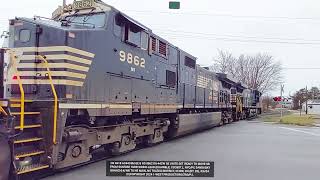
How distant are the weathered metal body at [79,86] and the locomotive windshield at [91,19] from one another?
2cm

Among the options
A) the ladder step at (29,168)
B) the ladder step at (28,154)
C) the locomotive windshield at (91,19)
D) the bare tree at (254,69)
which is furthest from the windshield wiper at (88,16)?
the bare tree at (254,69)

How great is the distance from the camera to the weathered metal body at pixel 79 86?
809 centimetres

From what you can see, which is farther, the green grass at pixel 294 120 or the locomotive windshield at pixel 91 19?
the green grass at pixel 294 120

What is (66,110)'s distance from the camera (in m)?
8.73

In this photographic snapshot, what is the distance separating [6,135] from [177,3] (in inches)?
Answer: 359

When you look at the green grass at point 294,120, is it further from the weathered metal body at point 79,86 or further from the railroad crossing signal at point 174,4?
the weathered metal body at point 79,86

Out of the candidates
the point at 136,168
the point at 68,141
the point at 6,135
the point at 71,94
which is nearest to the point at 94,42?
the point at 71,94

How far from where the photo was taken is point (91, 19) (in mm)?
10562

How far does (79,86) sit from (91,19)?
207cm

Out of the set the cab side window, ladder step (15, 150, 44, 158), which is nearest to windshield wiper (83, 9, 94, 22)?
the cab side window

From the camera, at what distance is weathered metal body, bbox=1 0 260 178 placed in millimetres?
8094

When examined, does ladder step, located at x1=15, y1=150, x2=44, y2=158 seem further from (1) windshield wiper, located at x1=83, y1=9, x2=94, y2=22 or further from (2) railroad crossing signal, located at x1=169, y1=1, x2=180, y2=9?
(2) railroad crossing signal, located at x1=169, y1=1, x2=180, y2=9

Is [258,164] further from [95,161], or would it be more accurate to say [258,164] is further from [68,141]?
[68,141]

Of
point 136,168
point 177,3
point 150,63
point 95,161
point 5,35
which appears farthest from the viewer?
point 177,3
